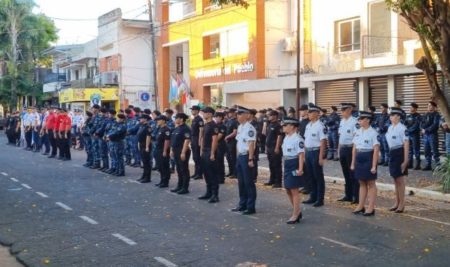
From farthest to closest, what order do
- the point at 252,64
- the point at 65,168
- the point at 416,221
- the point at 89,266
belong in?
1. the point at 252,64
2. the point at 65,168
3. the point at 416,221
4. the point at 89,266

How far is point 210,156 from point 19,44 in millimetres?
50374

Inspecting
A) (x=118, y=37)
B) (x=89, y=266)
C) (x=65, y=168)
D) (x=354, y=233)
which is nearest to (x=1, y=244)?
(x=89, y=266)

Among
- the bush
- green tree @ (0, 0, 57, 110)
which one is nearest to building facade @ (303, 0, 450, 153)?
the bush

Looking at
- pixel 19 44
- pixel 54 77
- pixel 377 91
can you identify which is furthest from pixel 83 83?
pixel 377 91

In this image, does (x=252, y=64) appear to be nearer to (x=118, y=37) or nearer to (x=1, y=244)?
(x=118, y=37)

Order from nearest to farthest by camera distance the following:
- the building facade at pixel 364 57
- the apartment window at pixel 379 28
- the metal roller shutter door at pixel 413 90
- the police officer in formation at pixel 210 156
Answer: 1. the police officer in formation at pixel 210 156
2. the metal roller shutter door at pixel 413 90
3. the building facade at pixel 364 57
4. the apartment window at pixel 379 28

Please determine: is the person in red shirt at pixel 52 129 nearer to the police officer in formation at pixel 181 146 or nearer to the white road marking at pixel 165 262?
the police officer in formation at pixel 181 146

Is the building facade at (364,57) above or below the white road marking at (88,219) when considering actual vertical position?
above

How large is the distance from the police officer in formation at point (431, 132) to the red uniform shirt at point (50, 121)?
43.3 feet

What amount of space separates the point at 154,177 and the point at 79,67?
1733 inches

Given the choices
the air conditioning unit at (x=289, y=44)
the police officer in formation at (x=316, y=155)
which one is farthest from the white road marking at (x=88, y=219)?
the air conditioning unit at (x=289, y=44)

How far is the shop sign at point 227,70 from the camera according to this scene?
30.2 meters

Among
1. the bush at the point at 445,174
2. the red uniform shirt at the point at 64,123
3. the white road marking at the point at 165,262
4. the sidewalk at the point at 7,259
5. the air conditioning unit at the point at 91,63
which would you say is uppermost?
the air conditioning unit at the point at 91,63

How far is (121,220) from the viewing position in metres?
10.2
